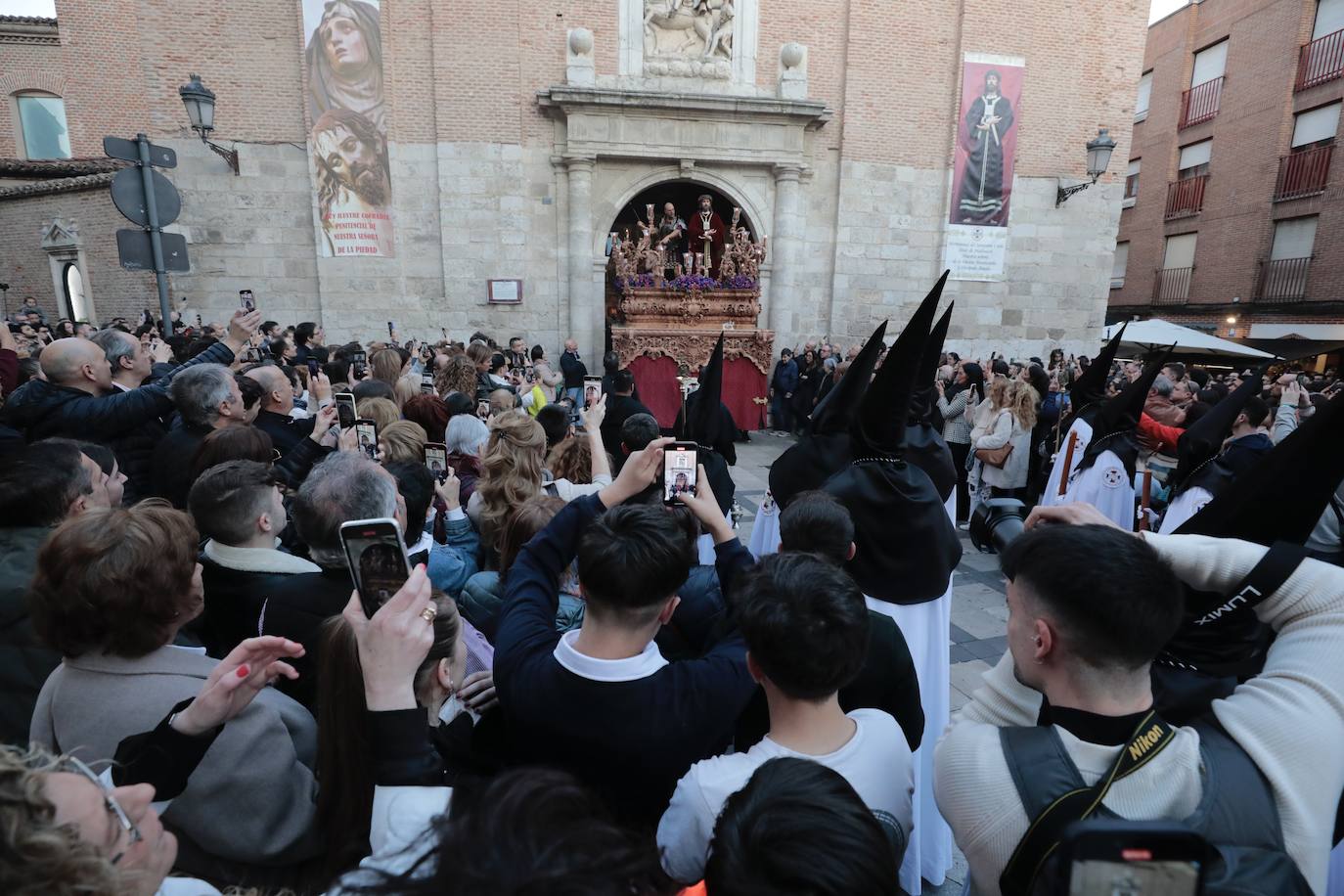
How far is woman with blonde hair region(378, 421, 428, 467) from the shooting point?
345 cm

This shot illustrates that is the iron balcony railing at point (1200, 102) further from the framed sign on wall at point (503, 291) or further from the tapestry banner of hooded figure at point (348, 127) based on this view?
the tapestry banner of hooded figure at point (348, 127)

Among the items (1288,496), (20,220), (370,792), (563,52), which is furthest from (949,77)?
(20,220)

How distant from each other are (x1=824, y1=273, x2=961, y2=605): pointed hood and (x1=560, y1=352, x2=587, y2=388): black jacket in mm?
8314

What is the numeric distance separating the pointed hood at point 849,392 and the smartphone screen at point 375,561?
237 centimetres

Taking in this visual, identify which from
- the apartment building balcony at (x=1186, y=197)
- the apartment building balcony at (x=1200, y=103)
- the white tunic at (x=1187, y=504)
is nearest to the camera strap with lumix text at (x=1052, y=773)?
the white tunic at (x=1187, y=504)

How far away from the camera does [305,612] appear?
194 cm

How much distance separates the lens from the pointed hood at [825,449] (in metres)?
3.47

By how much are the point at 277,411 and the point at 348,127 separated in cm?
965

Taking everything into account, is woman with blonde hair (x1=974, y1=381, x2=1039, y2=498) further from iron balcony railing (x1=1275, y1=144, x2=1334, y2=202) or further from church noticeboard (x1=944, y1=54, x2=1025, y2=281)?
iron balcony railing (x1=1275, y1=144, x2=1334, y2=202)

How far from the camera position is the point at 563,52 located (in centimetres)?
1184

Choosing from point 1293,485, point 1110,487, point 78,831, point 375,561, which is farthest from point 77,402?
point 1110,487

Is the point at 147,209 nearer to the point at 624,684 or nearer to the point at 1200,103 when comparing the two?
the point at 624,684

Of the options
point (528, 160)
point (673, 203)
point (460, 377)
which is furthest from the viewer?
point (673, 203)

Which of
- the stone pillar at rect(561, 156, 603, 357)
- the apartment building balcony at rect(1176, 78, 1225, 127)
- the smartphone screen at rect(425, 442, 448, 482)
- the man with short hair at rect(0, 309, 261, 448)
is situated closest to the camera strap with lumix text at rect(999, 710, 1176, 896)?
the smartphone screen at rect(425, 442, 448, 482)
